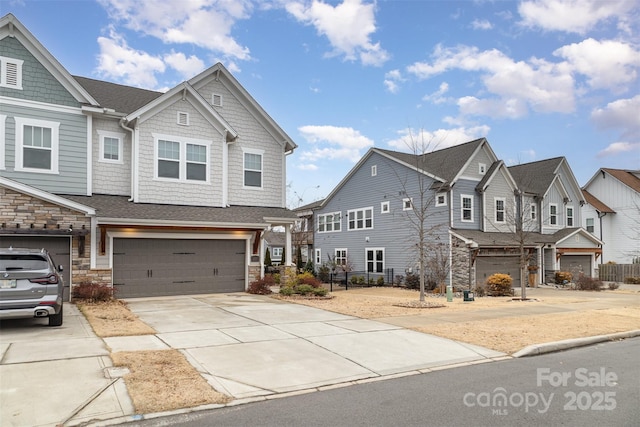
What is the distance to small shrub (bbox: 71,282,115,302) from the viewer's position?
1477 centimetres

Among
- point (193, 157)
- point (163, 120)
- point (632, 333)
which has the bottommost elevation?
point (632, 333)

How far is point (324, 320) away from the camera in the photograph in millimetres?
12414

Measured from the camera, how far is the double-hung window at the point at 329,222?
35397 mm

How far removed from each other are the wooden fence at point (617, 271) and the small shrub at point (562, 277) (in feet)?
25.6

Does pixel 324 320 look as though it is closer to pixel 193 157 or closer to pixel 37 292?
pixel 37 292

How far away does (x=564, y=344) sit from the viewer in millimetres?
9727

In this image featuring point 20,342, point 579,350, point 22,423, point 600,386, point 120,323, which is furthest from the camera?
point 120,323

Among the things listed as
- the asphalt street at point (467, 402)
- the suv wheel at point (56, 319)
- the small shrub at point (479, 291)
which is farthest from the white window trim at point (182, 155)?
the small shrub at point (479, 291)

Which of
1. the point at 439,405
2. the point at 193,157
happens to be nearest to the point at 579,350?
the point at 439,405

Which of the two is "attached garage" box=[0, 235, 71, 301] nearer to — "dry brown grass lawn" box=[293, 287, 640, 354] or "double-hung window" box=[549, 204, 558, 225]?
"dry brown grass lawn" box=[293, 287, 640, 354]

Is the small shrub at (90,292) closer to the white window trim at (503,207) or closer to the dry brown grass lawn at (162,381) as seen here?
the dry brown grass lawn at (162,381)

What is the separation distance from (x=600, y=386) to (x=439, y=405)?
278 cm

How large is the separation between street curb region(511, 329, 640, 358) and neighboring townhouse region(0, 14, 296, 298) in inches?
462

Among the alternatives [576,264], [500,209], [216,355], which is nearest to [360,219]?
[500,209]
